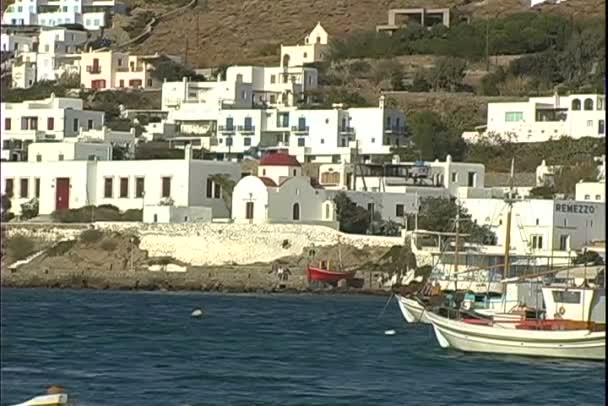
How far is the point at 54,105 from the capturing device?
265 ft

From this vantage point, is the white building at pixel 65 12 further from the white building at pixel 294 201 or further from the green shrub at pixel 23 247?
the green shrub at pixel 23 247

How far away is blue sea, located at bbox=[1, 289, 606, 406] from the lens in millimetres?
26938

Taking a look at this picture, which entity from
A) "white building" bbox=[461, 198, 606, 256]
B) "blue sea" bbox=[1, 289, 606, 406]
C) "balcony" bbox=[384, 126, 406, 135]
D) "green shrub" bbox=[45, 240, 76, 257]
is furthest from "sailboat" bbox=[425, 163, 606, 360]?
"balcony" bbox=[384, 126, 406, 135]

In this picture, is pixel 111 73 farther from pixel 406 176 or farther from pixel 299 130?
pixel 406 176

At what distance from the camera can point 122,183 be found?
68188 millimetres

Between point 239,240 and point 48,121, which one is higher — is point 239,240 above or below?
below

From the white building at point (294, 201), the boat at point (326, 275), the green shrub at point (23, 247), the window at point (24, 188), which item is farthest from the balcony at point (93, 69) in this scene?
the boat at point (326, 275)

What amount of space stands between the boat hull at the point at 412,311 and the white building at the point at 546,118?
33666 millimetres

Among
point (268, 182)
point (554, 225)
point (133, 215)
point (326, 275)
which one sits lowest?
point (326, 275)

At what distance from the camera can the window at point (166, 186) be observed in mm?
66875

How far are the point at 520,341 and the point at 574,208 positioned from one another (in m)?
27.9

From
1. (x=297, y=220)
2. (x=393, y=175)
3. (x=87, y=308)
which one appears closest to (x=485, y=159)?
(x=393, y=175)

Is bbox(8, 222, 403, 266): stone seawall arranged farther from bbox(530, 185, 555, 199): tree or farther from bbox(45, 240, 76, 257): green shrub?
bbox(530, 185, 555, 199): tree

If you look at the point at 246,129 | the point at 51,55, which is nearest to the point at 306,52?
the point at 51,55
